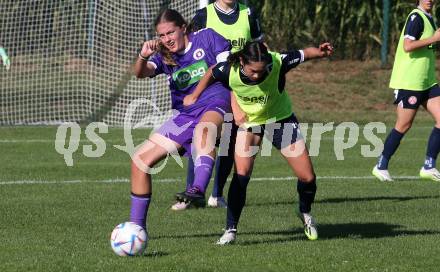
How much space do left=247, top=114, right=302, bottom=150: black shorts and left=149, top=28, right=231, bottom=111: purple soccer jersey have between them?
68 centimetres

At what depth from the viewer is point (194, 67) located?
28.5ft

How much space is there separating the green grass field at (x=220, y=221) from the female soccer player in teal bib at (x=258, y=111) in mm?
394

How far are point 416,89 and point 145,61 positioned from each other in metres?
5.12

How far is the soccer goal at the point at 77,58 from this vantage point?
20.3 meters

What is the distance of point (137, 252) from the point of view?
24.7 ft

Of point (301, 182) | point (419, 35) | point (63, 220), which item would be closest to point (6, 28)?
point (419, 35)

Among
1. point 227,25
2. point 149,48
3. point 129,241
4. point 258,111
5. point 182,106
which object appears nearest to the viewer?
point 129,241

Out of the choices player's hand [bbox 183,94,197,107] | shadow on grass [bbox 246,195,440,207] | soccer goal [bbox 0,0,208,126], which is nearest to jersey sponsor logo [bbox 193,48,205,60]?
player's hand [bbox 183,94,197,107]

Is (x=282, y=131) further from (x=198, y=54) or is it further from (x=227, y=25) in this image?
(x=227, y=25)

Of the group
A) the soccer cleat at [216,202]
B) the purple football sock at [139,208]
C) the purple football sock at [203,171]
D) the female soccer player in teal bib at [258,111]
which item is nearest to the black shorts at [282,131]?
the female soccer player in teal bib at [258,111]

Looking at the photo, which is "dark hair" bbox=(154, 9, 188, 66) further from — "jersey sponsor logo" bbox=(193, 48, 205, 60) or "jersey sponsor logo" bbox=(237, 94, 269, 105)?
"jersey sponsor logo" bbox=(237, 94, 269, 105)

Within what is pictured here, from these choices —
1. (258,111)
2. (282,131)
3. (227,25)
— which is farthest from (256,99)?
(227,25)

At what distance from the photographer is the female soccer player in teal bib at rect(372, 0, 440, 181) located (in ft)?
40.7

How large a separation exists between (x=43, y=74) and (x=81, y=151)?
20.0ft
